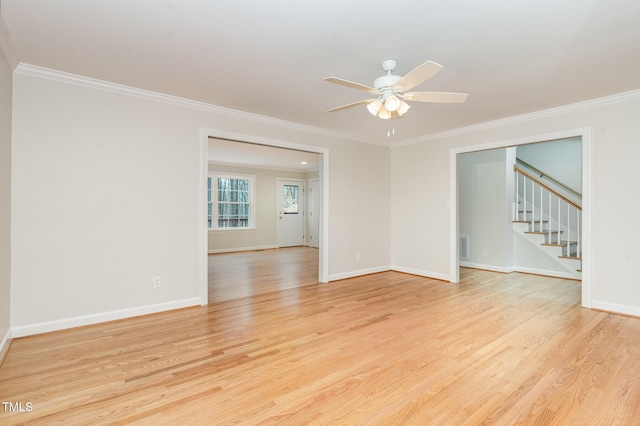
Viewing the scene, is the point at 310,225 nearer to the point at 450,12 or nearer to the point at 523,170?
the point at 523,170

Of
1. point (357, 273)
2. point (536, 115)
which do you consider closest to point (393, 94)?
point (536, 115)

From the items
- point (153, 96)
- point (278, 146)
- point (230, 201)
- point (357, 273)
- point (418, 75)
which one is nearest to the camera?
point (418, 75)

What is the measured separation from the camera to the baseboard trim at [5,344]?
2422mm

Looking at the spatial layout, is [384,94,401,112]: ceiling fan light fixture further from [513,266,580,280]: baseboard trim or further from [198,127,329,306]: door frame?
[513,266,580,280]: baseboard trim

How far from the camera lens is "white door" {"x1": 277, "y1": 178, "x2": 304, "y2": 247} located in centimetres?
966

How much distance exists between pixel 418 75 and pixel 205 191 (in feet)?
9.00

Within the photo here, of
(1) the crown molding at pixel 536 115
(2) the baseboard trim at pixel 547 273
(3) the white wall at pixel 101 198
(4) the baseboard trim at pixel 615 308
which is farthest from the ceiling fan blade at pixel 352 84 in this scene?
(2) the baseboard trim at pixel 547 273

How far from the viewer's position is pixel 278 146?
15.0 feet

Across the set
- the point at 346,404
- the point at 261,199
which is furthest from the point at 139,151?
the point at 261,199

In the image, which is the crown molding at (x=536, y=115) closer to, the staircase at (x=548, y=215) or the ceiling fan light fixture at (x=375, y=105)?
the staircase at (x=548, y=215)

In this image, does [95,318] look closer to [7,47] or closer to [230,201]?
[7,47]

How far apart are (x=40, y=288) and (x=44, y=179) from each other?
100 centimetres

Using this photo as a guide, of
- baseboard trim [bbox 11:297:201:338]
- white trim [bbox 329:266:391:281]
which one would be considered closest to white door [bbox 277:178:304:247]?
white trim [bbox 329:266:391:281]

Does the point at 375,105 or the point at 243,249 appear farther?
the point at 243,249
